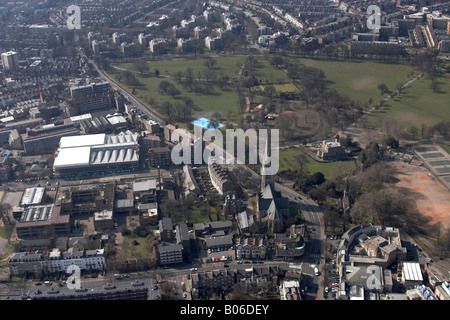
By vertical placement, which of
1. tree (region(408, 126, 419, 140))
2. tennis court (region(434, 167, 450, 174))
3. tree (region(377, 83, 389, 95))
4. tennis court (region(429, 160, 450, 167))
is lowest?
tennis court (region(434, 167, 450, 174))

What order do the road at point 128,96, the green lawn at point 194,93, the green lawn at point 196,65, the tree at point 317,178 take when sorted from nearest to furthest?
Result: the tree at point 317,178 → the road at point 128,96 → the green lawn at point 194,93 → the green lawn at point 196,65

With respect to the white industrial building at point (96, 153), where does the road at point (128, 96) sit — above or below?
above

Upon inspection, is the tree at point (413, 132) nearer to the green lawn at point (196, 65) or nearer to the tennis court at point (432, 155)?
the tennis court at point (432, 155)

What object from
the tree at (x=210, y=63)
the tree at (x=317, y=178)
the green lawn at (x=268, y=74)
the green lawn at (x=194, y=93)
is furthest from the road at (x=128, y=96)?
the tree at (x=317, y=178)

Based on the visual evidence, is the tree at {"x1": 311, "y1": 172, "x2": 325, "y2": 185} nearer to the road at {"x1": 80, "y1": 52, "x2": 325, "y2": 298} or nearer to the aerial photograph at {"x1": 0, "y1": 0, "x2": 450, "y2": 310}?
the aerial photograph at {"x1": 0, "y1": 0, "x2": 450, "y2": 310}

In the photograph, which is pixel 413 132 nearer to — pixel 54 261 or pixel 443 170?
pixel 443 170

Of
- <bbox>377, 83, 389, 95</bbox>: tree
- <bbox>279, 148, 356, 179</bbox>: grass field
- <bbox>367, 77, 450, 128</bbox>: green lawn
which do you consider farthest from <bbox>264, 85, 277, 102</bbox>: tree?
<bbox>279, 148, 356, 179</bbox>: grass field
